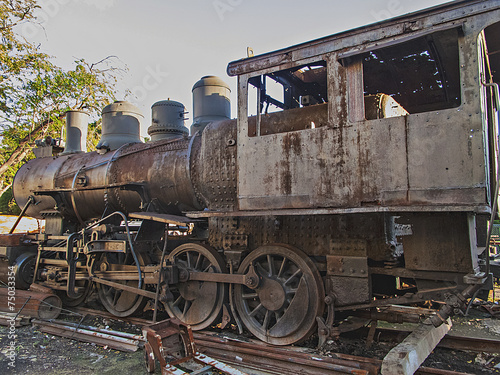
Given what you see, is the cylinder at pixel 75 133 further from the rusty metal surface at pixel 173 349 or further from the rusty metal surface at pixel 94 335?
the rusty metal surface at pixel 173 349

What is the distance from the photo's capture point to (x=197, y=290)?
15.9 ft

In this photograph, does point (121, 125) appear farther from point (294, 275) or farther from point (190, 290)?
point (294, 275)

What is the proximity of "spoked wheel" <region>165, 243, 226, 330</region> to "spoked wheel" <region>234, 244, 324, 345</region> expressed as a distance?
0.32 meters

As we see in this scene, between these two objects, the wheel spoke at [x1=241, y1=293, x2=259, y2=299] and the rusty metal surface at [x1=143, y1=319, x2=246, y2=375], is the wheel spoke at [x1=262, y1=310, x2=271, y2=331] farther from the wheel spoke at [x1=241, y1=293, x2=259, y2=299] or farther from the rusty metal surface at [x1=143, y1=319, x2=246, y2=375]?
the rusty metal surface at [x1=143, y1=319, x2=246, y2=375]

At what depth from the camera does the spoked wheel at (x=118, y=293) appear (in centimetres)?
550

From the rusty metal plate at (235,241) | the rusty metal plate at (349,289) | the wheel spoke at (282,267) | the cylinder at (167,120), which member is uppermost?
the cylinder at (167,120)

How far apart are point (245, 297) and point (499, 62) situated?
411cm

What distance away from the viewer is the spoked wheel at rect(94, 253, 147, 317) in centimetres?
550

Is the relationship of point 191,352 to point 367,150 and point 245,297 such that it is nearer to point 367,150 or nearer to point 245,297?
point 245,297

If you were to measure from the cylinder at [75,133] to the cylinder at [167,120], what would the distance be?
2.12 m

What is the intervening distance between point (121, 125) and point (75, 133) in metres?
1.43
